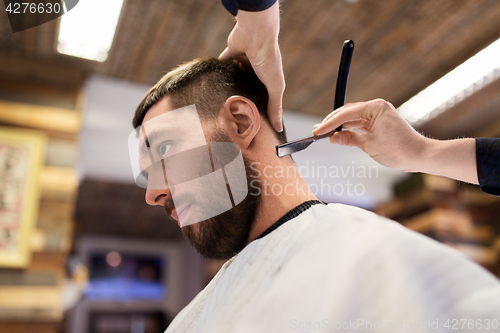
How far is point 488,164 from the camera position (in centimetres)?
82

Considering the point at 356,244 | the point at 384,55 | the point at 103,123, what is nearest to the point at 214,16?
the point at 384,55

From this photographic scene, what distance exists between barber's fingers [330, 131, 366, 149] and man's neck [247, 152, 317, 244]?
15 cm

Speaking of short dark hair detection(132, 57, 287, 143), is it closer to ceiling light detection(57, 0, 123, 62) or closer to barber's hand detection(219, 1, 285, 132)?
barber's hand detection(219, 1, 285, 132)

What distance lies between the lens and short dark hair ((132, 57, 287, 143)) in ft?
3.47

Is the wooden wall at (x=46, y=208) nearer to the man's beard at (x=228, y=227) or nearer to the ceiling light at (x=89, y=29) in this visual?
the ceiling light at (x=89, y=29)

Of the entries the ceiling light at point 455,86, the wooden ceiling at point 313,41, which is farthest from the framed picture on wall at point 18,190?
the ceiling light at point 455,86

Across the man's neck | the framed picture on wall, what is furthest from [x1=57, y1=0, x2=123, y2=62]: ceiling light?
the man's neck

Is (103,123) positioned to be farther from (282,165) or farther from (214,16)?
(282,165)

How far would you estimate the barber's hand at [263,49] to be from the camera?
34.9 inches

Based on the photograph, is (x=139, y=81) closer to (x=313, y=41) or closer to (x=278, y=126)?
(x=313, y=41)

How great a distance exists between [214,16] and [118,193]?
298 cm

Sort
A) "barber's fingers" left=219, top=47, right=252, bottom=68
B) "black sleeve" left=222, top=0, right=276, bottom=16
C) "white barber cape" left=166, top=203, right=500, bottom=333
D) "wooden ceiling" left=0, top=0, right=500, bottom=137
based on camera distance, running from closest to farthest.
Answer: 1. "white barber cape" left=166, top=203, right=500, bottom=333
2. "black sleeve" left=222, top=0, right=276, bottom=16
3. "barber's fingers" left=219, top=47, right=252, bottom=68
4. "wooden ceiling" left=0, top=0, right=500, bottom=137

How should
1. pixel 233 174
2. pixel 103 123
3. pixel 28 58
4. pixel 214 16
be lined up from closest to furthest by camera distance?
pixel 233 174 → pixel 214 16 → pixel 28 58 → pixel 103 123

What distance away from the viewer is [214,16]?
7.68ft
